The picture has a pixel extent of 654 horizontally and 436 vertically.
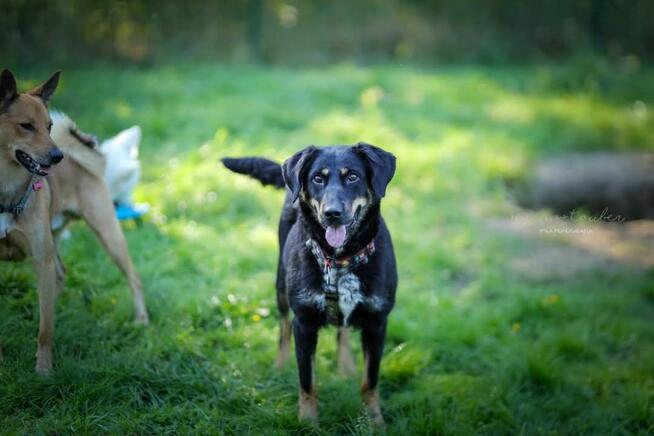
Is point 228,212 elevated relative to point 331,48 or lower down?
lower down

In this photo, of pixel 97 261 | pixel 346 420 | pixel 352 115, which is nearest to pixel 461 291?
pixel 346 420

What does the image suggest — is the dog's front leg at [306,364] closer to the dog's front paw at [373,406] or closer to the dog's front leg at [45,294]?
the dog's front paw at [373,406]

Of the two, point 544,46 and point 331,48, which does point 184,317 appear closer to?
point 331,48

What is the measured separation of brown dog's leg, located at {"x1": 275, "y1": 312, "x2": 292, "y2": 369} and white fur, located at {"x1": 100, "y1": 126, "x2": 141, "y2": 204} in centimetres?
240

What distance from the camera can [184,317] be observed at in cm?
468

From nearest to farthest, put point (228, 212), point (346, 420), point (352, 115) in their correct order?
point (346, 420), point (228, 212), point (352, 115)

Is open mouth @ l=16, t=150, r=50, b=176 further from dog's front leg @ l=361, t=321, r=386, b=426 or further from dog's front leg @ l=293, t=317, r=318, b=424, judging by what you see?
dog's front leg @ l=361, t=321, r=386, b=426

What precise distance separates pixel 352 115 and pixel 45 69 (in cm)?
487

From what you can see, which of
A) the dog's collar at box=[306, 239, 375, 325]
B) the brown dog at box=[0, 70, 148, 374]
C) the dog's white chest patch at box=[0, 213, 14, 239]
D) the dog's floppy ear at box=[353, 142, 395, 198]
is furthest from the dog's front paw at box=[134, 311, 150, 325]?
the dog's floppy ear at box=[353, 142, 395, 198]

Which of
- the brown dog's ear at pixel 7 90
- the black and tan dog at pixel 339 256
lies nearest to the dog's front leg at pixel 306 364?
the black and tan dog at pixel 339 256

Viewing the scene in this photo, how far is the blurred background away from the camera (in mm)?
3953

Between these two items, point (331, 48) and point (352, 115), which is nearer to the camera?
point (352, 115)

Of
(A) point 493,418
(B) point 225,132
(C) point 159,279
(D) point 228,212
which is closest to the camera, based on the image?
(A) point 493,418

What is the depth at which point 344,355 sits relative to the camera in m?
4.40
